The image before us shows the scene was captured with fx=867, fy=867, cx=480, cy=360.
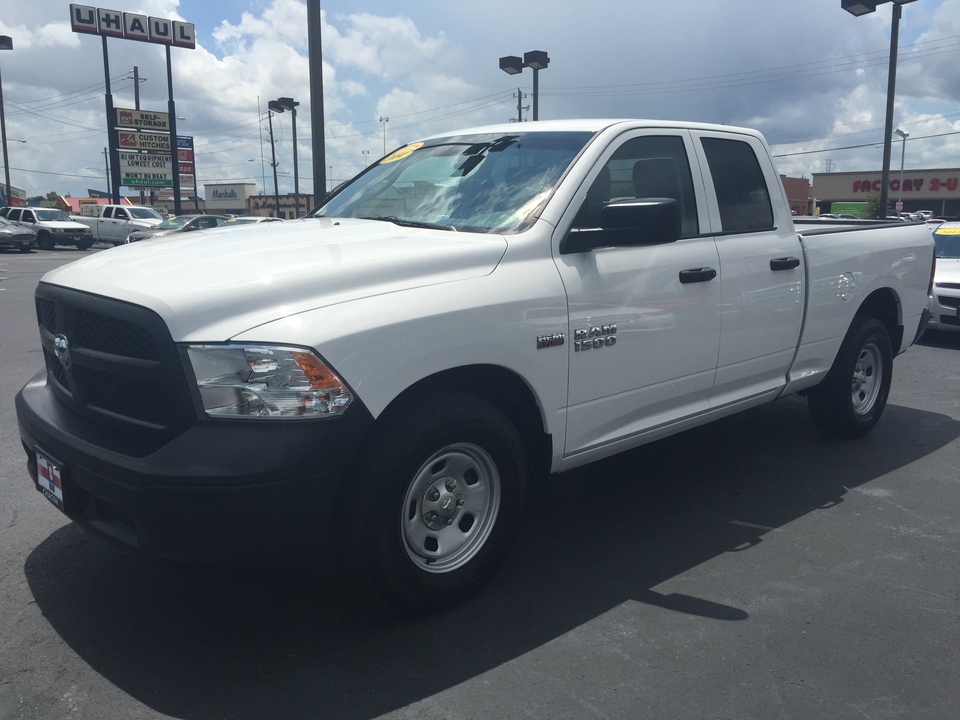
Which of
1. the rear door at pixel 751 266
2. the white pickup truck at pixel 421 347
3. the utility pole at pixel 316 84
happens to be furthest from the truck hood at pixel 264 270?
the utility pole at pixel 316 84

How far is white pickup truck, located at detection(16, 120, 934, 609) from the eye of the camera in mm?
2814

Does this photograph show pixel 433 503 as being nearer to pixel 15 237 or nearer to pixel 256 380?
pixel 256 380

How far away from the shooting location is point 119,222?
37344 millimetres

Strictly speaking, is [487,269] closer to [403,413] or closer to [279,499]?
[403,413]

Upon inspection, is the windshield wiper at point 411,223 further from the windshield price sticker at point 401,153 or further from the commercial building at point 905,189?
the commercial building at point 905,189

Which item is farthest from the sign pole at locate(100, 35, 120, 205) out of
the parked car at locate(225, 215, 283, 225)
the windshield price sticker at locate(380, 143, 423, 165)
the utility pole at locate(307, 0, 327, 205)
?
the windshield price sticker at locate(380, 143, 423, 165)

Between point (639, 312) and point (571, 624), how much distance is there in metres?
1.42

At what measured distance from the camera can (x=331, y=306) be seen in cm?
300

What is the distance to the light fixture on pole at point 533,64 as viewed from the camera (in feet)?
75.0

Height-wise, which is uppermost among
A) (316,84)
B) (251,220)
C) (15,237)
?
(316,84)

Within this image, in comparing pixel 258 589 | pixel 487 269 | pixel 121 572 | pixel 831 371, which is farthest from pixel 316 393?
pixel 831 371

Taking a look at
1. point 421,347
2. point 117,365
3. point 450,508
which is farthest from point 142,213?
point 421,347

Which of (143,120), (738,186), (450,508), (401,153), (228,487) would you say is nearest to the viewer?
(228,487)

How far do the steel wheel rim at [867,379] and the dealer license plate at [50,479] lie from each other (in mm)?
4932
